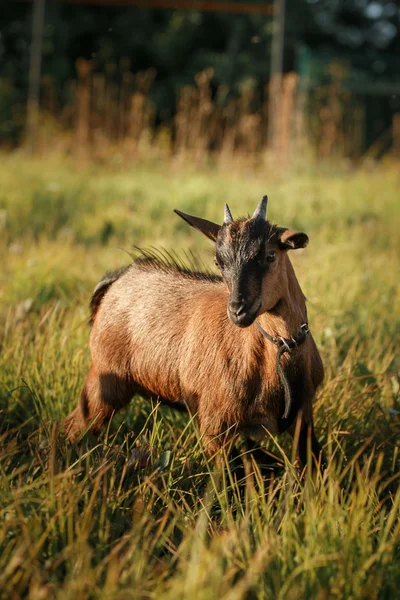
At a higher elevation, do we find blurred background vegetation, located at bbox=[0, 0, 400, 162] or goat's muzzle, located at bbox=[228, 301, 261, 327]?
blurred background vegetation, located at bbox=[0, 0, 400, 162]

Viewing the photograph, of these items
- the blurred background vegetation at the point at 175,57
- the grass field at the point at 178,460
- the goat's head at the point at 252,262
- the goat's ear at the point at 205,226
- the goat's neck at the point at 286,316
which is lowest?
the grass field at the point at 178,460

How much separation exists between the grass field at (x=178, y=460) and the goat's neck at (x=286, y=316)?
40cm

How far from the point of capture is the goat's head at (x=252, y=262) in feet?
7.80

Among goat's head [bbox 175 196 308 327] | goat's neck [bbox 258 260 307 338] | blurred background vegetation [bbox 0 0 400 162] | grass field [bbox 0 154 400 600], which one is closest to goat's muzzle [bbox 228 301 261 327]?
goat's head [bbox 175 196 308 327]

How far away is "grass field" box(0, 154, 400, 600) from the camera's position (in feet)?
6.71

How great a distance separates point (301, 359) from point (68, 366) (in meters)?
1.15

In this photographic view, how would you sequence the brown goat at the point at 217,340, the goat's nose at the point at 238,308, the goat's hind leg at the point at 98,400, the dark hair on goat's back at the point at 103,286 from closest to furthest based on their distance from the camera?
the goat's nose at the point at 238,308 < the brown goat at the point at 217,340 < the goat's hind leg at the point at 98,400 < the dark hair on goat's back at the point at 103,286

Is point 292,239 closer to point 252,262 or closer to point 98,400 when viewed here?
point 252,262

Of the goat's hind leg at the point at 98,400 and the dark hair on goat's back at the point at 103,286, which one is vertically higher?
the dark hair on goat's back at the point at 103,286

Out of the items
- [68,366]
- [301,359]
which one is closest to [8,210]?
[68,366]

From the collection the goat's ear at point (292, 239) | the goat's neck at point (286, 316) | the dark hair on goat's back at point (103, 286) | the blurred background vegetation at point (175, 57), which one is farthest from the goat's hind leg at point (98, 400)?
the blurred background vegetation at point (175, 57)

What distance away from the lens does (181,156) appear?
1001 cm

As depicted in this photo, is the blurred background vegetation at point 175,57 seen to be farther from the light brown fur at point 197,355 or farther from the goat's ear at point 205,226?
the goat's ear at point 205,226

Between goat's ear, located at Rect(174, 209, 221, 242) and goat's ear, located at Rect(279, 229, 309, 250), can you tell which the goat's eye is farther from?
goat's ear, located at Rect(174, 209, 221, 242)
